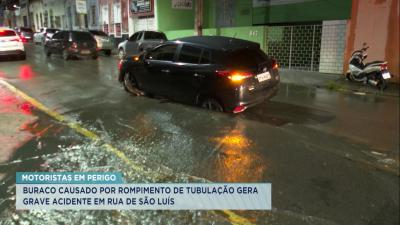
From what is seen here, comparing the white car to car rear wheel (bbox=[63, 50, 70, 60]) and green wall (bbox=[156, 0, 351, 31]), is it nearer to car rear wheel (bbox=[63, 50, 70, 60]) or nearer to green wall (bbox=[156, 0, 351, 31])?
car rear wheel (bbox=[63, 50, 70, 60])

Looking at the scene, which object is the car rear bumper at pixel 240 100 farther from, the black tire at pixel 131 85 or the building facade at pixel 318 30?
the building facade at pixel 318 30

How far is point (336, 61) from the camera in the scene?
1353 cm

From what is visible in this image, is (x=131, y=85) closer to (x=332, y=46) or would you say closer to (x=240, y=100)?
(x=240, y=100)

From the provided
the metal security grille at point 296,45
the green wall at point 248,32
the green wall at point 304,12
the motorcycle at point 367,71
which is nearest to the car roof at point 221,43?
the motorcycle at point 367,71

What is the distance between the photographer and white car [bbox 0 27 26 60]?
17.3 meters

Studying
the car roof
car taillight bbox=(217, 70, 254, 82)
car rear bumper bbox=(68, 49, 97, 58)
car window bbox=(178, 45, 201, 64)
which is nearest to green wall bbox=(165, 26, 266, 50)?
car rear bumper bbox=(68, 49, 97, 58)

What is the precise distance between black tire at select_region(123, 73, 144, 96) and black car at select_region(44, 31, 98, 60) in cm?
1015

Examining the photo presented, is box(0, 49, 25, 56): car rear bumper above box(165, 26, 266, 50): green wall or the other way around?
the other way around

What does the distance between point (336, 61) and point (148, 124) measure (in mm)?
9341

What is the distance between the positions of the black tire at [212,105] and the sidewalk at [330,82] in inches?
212

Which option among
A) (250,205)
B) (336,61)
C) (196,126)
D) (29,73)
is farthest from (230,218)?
(29,73)

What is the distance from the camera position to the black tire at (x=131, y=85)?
919 centimetres

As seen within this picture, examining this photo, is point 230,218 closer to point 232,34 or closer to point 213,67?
point 213,67
